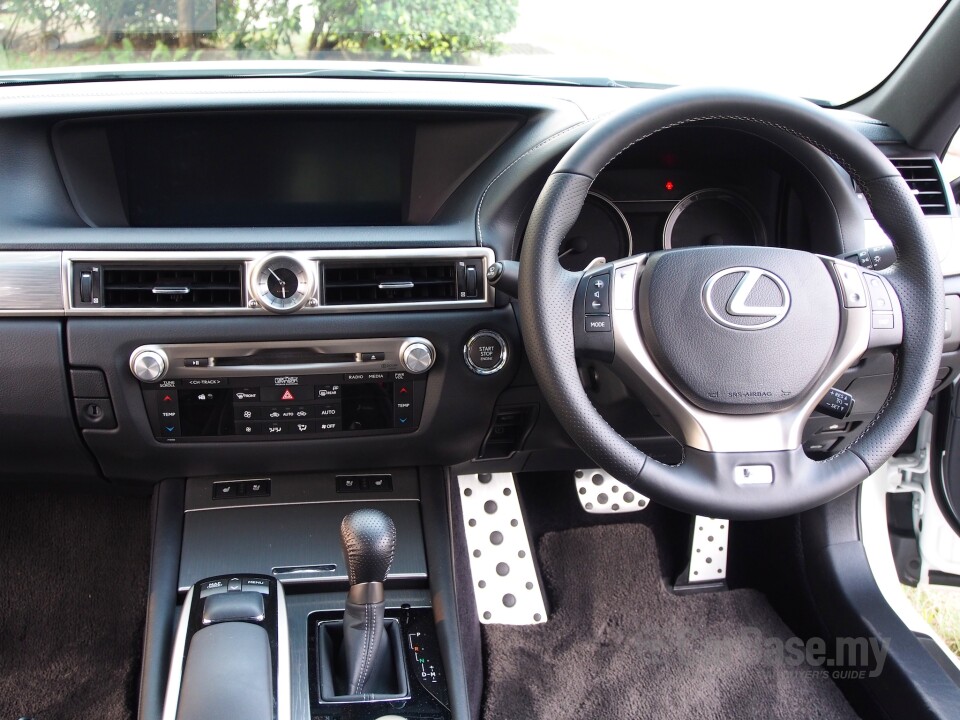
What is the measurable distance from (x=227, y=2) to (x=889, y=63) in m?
1.60

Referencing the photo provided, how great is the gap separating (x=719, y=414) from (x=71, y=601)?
68.2 inches

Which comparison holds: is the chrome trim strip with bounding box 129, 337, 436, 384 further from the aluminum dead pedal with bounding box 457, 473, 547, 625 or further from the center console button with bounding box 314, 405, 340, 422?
the aluminum dead pedal with bounding box 457, 473, 547, 625

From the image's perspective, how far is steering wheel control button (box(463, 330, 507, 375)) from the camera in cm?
172

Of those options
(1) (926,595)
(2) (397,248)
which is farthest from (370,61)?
(1) (926,595)

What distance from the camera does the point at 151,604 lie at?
169 centimetres

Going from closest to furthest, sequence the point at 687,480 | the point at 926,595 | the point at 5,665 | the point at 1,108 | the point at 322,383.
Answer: the point at 687,480
the point at 1,108
the point at 322,383
the point at 5,665
the point at 926,595

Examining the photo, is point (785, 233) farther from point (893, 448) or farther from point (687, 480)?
point (687, 480)

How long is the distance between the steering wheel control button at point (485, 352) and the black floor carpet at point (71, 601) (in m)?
1.06

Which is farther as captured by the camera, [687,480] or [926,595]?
[926,595]

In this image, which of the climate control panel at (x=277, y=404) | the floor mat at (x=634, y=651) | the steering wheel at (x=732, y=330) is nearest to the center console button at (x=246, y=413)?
the climate control panel at (x=277, y=404)

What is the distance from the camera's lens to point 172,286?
5.16ft

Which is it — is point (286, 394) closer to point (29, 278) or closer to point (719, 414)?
point (29, 278)

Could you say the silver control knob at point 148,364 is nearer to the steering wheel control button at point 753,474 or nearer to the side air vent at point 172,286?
the side air vent at point 172,286

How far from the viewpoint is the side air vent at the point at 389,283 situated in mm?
1622
